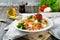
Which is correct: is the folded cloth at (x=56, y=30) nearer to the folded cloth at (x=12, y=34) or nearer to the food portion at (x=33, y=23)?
the food portion at (x=33, y=23)

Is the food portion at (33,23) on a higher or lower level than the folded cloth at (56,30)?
higher

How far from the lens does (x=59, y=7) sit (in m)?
1.16

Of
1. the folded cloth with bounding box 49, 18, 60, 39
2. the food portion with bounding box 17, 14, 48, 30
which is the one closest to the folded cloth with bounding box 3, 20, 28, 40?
the food portion with bounding box 17, 14, 48, 30

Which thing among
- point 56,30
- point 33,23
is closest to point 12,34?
point 33,23

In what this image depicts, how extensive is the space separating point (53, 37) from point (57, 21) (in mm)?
116

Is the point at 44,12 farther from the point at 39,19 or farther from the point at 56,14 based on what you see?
the point at 39,19

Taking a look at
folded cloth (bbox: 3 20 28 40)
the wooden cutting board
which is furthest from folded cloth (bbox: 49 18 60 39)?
folded cloth (bbox: 3 20 28 40)

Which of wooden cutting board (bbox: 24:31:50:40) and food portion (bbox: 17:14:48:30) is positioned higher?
food portion (bbox: 17:14:48:30)

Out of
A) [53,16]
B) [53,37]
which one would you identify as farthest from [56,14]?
[53,37]

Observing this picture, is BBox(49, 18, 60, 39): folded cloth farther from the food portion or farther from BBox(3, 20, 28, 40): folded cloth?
BBox(3, 20, 28, 40): folded cloth

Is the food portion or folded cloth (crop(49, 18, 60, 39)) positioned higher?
the food portion

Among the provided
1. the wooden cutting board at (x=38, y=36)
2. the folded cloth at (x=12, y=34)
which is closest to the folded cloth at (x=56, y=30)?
the wooden cutting board at (x=38, y=36)

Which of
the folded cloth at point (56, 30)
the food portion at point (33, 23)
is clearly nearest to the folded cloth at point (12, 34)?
the food portion at point (33, 23)

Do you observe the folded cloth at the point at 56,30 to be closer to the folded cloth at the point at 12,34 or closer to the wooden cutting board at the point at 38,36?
the wooden cutting board at the point at 38,36
